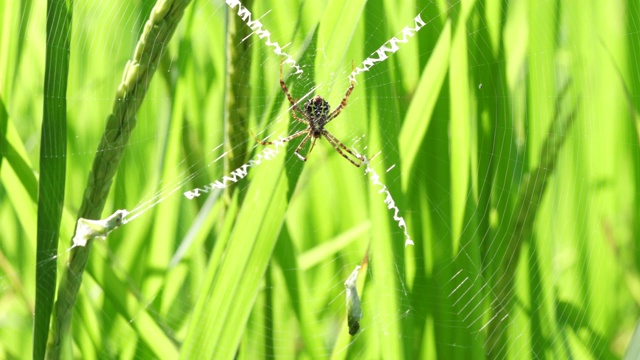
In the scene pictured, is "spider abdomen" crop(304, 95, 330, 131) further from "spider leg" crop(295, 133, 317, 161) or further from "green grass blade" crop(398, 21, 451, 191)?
"green grass blade" crop(398, 21, 451, 191)

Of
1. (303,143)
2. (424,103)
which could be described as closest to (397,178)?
(424,103)

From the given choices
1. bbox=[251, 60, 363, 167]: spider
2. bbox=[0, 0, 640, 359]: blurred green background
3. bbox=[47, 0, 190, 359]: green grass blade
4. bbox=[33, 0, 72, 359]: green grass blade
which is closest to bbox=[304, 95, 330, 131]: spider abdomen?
bbox=[251, 60, 363, 167]: spider

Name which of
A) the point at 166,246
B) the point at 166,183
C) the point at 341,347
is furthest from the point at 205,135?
the point at 341,347

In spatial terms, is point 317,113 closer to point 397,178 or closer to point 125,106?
point 397,178

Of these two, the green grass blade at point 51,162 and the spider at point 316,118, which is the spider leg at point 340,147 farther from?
the green grass blade at point 51,162

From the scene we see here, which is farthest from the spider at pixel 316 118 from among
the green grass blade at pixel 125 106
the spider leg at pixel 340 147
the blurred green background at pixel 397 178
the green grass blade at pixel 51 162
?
the green grass blade at pixel 125 106

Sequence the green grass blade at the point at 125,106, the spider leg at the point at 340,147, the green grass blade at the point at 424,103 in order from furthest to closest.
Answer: the spider leg at the point at 340,147, the green grass blade at the point at 424,103, the green grass blade at the point at 125,106

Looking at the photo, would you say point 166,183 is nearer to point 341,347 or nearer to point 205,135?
point 205,135

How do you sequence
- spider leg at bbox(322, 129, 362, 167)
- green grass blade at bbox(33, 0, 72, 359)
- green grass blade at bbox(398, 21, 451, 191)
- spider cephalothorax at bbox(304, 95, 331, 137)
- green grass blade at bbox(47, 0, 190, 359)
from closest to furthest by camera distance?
green grass blade at bbox(47, 0, 190, 359) < green grass blade at bbox(33, 0, 72, 359) < green grass blade at bbox(398, 21, 451, 191) < spider leg at bbox(322, 129, 362, 167) < spider cephalothorax at bbox(304, 95, 331, 137)

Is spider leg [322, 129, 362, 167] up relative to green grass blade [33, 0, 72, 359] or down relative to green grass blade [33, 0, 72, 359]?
down

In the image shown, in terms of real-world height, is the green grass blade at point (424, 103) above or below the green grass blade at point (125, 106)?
below
